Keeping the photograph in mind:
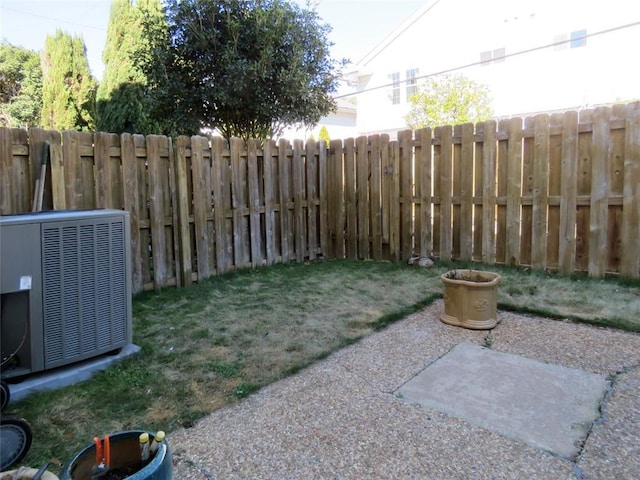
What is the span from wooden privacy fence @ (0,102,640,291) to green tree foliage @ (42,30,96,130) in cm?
802

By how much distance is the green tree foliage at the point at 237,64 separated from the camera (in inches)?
236

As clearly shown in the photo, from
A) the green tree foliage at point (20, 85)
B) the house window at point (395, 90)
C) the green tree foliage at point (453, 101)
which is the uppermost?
the green tree foliage at point (20, 85)

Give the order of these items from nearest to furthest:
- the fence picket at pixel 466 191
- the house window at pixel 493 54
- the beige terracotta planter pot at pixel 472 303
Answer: the beige terracotta planter pot at pixel 472 303 < the fence picket at pixel 466 191 < the house window at pixel 493 54

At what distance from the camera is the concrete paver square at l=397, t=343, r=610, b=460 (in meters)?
2.14

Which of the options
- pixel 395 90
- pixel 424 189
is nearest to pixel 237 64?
pixel 424 189

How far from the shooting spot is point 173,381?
275cm

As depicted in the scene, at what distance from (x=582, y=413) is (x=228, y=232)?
433 cm

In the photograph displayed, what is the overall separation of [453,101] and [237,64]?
25.8 ft

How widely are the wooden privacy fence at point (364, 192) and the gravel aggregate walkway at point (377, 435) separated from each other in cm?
217

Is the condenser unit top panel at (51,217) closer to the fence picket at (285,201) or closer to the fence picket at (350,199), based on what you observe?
the fence picket at (285,201)

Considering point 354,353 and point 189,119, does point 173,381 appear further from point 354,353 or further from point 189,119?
point 189,119

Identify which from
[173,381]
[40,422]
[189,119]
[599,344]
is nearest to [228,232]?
[189,119]

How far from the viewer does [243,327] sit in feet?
12.4

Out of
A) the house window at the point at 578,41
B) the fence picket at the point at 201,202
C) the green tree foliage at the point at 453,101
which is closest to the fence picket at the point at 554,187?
the fence picket at the point at 201,202
